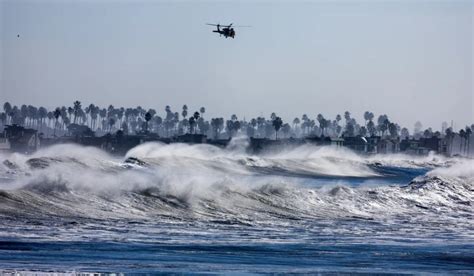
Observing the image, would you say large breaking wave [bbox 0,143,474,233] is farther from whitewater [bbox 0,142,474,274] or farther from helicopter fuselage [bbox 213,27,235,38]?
helicopter fuselage [bbox 213,27,235,38]

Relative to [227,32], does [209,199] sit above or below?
below

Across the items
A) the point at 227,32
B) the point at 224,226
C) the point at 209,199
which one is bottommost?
the point at 224,226

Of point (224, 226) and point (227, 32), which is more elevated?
point (227, 32)

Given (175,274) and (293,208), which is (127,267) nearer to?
(175,274)

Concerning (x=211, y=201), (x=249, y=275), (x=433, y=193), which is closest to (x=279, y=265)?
(x=249, y=275)

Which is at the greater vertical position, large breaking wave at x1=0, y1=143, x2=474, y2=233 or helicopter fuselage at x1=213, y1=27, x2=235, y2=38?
helicopter fuselage at x1=213, y1=27, x2=235, y2=38

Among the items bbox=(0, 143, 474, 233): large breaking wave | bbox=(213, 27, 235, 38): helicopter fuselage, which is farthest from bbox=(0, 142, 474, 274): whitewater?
bbox=(213, 27, 235, 38): helicopter fuselage

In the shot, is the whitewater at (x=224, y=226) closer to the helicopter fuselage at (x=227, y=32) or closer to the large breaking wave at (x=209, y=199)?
the large breaking wave at (x=209, y=199)

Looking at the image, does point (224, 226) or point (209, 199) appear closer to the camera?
point (224, 226)
